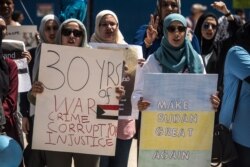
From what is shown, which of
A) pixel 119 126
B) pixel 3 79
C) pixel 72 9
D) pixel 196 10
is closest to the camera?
pixel 3 79

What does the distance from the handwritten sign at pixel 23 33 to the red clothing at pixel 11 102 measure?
6.12 feet

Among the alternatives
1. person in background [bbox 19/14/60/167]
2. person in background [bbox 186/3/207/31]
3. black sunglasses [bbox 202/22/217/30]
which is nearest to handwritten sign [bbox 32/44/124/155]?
person in background [bbox 19/14/60/167]

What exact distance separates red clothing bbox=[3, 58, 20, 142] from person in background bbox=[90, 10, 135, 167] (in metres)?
0.81

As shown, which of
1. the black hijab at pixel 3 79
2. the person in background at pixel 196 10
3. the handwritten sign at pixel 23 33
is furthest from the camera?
the person in background at pixel 196 10

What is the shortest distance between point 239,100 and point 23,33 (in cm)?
278

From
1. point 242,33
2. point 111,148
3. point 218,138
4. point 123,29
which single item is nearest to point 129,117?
point 111,148

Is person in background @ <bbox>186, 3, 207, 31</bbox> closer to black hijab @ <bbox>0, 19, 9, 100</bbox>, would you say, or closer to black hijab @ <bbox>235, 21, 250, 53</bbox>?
black hijab @ <bbox>235, 21, 250, 53</bbox>

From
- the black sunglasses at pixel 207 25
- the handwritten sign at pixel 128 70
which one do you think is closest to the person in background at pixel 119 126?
the handwritten sign at pixel 128 70

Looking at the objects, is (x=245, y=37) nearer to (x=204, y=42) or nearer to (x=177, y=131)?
(x=177, y=131)

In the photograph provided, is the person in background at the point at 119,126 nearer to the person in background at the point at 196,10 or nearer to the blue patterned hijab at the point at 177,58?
the blue patterned hijab at the point at 177,58

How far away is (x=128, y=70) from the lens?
521cm

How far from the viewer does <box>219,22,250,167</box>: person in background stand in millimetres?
4758

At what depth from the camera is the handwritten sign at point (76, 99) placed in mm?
4758

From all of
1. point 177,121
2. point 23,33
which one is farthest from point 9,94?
point 23,33
